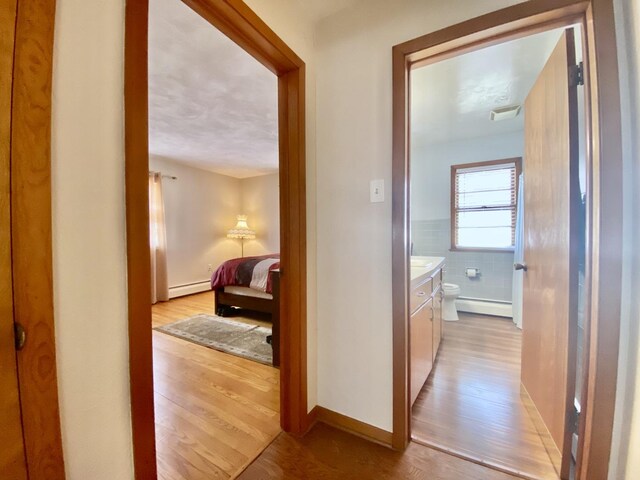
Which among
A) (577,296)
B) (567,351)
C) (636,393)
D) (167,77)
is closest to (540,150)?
(577,296)

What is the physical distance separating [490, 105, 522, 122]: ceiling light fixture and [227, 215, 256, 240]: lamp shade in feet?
14.5

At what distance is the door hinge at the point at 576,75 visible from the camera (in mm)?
1129

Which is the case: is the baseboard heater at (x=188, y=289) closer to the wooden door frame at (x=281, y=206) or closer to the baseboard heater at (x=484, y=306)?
the wooden door frame at (x=281, y=206)

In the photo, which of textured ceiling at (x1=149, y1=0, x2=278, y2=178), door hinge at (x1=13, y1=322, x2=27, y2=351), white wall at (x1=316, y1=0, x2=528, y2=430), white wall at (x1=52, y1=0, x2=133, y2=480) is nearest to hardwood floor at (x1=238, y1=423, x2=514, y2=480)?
white wall at (x1=316, y1=0, x2=528, y2=430)

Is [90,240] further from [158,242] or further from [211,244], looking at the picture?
[211,244]

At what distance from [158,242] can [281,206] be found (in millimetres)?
3505

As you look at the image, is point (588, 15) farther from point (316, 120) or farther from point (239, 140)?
point (239, 140)

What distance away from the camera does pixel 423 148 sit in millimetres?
3775

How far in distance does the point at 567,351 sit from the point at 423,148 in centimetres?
323

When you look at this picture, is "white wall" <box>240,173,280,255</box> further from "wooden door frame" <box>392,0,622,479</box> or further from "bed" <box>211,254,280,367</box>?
"wooden door frame" <box>392,0,622,479</box>

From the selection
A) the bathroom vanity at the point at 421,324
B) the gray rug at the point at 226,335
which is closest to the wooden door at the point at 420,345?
the bathroom vanity at the point at 421,324

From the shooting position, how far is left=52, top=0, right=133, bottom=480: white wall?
626 mm

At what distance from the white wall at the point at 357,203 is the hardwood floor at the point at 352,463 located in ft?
0.44

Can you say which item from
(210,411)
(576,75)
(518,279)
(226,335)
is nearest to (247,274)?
(226,335)
